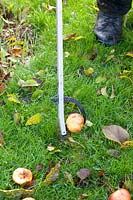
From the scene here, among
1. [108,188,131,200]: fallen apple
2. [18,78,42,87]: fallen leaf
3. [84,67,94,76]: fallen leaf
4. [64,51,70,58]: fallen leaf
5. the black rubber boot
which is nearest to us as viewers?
[108,188,131,200]: fallen apple

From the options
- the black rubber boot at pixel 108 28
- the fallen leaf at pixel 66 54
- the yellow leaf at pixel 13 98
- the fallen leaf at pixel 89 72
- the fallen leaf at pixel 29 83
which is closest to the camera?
the yellow leaf at pixel 13 98

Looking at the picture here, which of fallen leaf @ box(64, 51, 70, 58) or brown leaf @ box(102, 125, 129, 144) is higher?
fallen leaf @ box(64, 51, 70, 58)

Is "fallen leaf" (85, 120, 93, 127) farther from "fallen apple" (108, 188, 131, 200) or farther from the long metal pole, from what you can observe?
"fallen apple" (108, 188, 131, 200)

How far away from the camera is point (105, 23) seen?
2.96 metres

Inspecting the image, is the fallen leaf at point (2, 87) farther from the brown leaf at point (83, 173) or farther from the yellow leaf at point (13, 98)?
the brown leaf at point (83, 173)

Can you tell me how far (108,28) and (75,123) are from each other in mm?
897

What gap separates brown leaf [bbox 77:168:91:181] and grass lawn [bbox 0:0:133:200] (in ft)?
0.08

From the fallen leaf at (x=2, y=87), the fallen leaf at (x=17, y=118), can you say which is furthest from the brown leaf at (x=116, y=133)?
the fallen leaf at (x=2, y=87)

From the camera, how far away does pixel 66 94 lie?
2.54m

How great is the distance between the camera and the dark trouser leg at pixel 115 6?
9.39ft

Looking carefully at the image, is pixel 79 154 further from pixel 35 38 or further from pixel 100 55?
pixel 35 38

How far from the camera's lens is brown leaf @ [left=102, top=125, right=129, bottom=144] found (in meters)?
2.25

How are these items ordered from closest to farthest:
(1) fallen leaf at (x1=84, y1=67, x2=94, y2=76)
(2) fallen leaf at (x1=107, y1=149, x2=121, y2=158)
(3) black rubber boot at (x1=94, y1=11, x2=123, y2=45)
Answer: (2) fallen leaf at (x1=107, y1=149, x2=121, y2=158)
(1) fallen leaf at (x1=84, y1=67, x2=94, y2=76)
(3) black rubber boot at (x1=94, y1=11, x2=123, y2=45)

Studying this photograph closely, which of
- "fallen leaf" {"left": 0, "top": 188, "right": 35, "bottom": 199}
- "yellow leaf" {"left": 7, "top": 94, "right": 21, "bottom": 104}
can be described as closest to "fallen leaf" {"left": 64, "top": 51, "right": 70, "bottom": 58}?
"yellow leaf" {"left": 7, "top": 94, "right": 21, "bottom": 104}
